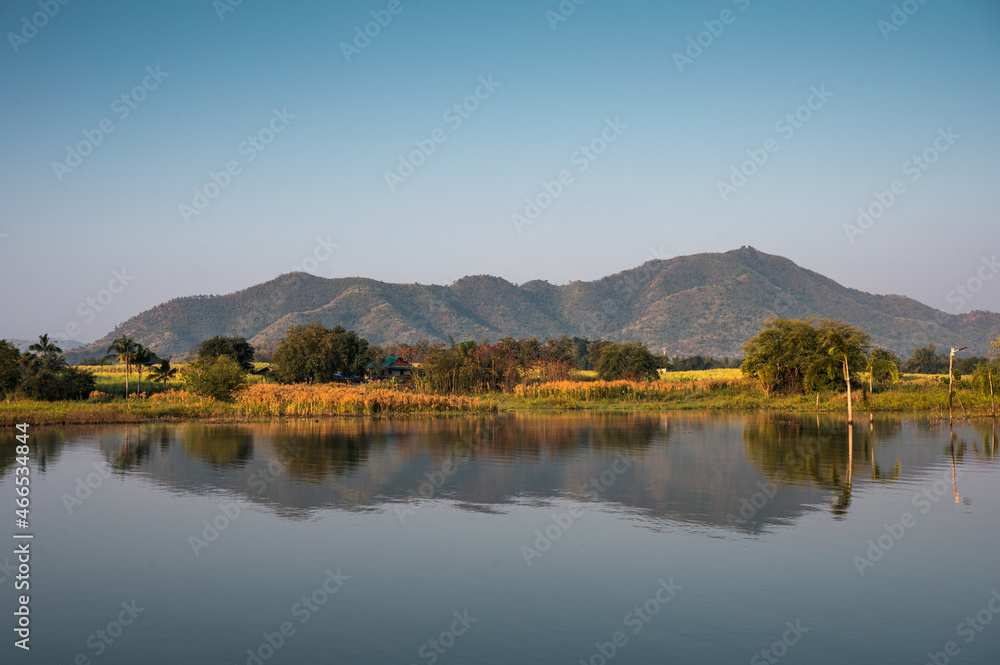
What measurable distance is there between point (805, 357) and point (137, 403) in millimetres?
47474

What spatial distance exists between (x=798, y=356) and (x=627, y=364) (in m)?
22.1

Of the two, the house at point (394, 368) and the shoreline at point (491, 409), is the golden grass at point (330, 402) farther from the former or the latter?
the house at point (394, 368)

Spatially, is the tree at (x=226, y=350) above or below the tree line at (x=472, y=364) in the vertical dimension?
above

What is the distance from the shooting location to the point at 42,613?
10.8 metres

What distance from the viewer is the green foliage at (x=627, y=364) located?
79250 millimetres

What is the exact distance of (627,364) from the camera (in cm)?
7969

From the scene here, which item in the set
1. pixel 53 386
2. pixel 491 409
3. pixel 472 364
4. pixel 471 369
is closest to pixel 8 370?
pixel 53 386

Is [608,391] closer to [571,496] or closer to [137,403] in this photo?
[137,403]

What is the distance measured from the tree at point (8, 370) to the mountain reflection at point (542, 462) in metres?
11.9

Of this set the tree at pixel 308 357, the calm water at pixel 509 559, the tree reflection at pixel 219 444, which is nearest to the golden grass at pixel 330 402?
the tree reflection at pixel 219 444

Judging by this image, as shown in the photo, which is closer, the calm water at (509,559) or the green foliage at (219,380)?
the calm water at (509,559)

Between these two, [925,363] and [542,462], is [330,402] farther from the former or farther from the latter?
[925,363]

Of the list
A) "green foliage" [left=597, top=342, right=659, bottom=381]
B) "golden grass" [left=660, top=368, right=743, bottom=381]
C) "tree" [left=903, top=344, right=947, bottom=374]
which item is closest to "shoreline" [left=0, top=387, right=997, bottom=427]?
"green foliage" [left=597, top=342, right=659, bottom=381]

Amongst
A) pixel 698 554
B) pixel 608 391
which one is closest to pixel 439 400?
pixel 608 391
